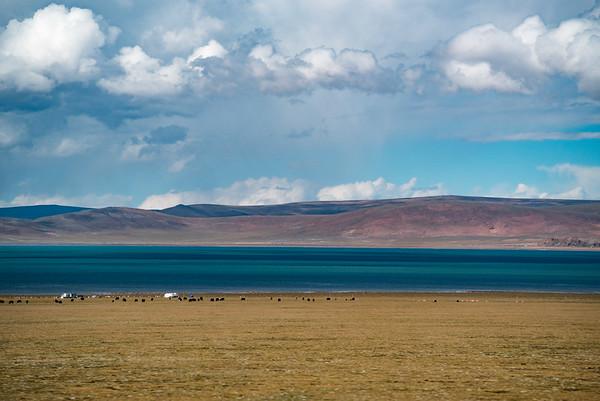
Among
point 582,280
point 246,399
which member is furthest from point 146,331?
point 582,280

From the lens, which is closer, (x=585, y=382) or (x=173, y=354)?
(x=585, y=382)

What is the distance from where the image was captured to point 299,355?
25.1 meters

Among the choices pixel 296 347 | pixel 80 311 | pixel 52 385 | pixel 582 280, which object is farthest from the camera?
pixel 582 280

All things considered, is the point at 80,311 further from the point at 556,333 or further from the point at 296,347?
the point at 556,333

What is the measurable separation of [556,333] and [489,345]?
541cm

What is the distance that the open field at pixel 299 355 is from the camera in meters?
19.1

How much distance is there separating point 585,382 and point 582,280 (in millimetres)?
82265

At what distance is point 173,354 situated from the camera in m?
25.5

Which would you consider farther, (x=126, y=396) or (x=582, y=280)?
(x=582, y=280)

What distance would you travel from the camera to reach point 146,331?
109ft

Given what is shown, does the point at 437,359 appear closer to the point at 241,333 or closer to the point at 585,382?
the point at 585,382

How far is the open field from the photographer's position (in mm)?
19094

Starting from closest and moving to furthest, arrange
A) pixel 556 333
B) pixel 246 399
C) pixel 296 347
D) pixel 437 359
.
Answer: pixel 246 399, pixel 437 359, pixel 296 347, pixel 556 333

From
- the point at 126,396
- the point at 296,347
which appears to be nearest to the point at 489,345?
the point at 296,347
